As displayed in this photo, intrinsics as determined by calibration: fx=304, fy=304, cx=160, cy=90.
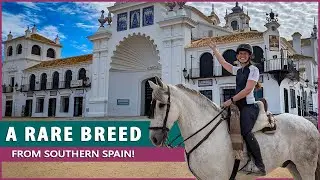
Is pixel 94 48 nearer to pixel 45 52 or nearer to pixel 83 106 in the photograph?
pixel 83 106

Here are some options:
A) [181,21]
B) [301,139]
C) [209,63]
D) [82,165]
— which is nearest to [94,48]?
[181,21]

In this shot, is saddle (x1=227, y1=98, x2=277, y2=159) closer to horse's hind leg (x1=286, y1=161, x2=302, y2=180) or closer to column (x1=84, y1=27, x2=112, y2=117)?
horse's hind leg (x1=286, y1=161, x2=302, y2=180)

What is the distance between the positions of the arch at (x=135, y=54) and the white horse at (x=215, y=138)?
20528 mm

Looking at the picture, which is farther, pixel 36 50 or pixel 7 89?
pixel 36 50

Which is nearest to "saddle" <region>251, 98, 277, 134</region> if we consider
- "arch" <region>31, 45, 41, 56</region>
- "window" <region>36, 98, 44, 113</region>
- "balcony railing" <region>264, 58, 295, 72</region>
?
"balcony railing" <region>264, 58, 295, 72</region>

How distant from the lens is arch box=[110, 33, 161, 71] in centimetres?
2459

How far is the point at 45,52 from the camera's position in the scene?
35.0 m

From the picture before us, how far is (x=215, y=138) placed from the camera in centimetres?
329

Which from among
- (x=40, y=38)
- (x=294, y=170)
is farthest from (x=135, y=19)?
(x=294, y=170)

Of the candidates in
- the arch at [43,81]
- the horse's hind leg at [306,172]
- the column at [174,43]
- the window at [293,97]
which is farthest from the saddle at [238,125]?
the arch at [43,81]

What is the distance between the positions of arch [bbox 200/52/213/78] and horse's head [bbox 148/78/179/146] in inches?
725

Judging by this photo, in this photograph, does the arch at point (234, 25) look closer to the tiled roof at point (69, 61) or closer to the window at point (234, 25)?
the window at point (234, 25)

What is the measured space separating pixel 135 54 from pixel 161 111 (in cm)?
2263

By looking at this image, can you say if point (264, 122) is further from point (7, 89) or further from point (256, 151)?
point (7, 89)
